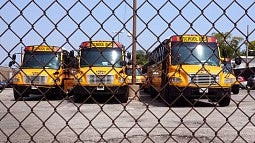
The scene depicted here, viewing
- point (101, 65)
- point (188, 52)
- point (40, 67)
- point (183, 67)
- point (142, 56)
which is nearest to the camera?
point (142, 56)

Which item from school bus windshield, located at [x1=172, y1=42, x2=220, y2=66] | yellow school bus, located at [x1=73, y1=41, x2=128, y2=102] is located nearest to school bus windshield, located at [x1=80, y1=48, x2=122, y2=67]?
yellow school bus, located at [x1=73, y1=41, x2=128, y2=102]

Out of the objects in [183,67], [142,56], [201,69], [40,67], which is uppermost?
[142,56]

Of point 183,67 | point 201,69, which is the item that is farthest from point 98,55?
point 183,67

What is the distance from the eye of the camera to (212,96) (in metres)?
13.2

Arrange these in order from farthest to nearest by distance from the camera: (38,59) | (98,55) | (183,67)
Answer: (183,67), (98,55), (38,59)

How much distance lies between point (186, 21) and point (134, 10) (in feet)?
1.48

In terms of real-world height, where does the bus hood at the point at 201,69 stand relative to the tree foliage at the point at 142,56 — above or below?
below

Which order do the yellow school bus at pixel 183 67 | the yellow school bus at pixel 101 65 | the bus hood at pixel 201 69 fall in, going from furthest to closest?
the bus hood at pixel 201 69 → the yellow school bus at pixel 183 67 → the yellow school bus at pixel 101 65

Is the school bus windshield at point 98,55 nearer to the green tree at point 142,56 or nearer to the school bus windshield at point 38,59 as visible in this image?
the green tree at point 142,56

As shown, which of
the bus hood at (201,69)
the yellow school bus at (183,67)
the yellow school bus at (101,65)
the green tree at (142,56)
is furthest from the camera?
the bus hood at (201,69)

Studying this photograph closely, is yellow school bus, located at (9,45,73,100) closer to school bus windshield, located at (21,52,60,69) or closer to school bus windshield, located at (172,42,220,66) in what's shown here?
school bus windshield, located at (21,52,60,69)

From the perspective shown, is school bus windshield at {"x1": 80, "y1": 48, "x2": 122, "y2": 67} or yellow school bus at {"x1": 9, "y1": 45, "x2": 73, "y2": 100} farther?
school bus windshield at {"x1": 80, "y1": 48, "x2": 122, "y2": 67}

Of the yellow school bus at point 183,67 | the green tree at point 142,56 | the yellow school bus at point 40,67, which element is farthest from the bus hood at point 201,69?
the yellow school bus at point 40,67

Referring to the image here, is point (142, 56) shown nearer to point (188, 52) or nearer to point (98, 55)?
point (98, 55)
